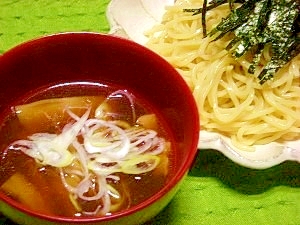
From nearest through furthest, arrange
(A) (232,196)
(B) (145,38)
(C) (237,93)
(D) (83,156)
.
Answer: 1. (D) (83,156)
2. (A) (232,196)
3. (C) (237,93)
4. (B) (145,38)

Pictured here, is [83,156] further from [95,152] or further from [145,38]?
[145,38]

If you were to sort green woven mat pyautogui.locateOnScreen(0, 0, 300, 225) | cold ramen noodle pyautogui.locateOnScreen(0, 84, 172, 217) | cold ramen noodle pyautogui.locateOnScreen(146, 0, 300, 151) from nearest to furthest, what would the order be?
cold ramen noodle pyautogui.locateOnScreen(0, 84, 172, 217), green woven mat pyautogui.locateOnScreen(0, 0, 300, 225), cold ramen noodle pyautogui.locateOnScreen(146, 0, 300, 151)

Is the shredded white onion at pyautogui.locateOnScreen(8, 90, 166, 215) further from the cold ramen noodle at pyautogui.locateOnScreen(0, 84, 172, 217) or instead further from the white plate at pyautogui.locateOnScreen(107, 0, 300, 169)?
the white plate at pyautogui.locateOnScreen(107, 0, 300, 169)

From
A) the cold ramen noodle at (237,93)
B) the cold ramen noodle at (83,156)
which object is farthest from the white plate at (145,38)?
the cold ramen noodle at (83,156)

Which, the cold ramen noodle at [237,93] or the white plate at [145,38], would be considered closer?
the white plate at [145,38]

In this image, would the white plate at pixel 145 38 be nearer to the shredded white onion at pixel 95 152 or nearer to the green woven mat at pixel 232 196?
the green woven mat at pixel 232 196

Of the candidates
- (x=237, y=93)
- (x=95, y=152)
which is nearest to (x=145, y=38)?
(x=237, y=93)

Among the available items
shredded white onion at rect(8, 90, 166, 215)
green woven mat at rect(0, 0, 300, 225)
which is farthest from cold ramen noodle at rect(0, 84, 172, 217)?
green woven mat at rect(0, 0, 300, 225)
